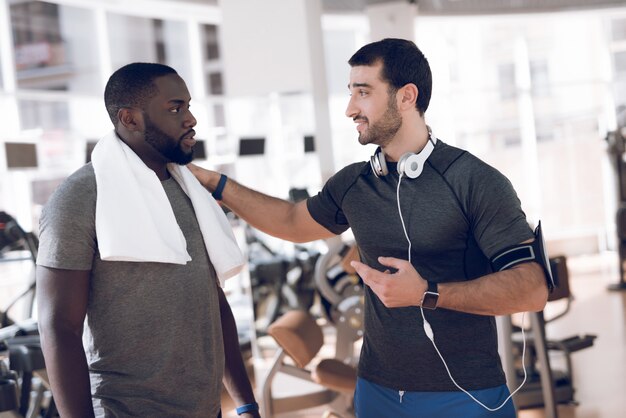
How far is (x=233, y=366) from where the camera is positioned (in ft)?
6.86

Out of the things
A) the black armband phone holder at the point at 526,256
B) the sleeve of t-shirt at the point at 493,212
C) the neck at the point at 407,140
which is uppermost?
the neck at the point at 407,140

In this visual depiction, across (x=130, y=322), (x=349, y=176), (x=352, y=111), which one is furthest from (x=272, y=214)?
(x=130, y=322)

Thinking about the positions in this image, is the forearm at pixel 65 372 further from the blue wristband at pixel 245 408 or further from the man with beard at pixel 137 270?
the blue wristband at pixel 245 408

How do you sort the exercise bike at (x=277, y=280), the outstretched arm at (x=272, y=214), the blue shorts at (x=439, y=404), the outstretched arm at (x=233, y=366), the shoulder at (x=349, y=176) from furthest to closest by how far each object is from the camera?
the exercise bike at (x=277, y=280), the outstretched arm at (x=272, y=214), the shoulder at (x=349, y=176), the outstretched arm at (x=233, y=366), the blue shorts at (x=439, y=404)

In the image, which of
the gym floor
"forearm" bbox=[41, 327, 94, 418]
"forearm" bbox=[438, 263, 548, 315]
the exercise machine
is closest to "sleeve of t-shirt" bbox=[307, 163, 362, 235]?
"forearm" bbox=[438, 263, 548, 315]

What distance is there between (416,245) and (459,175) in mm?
205

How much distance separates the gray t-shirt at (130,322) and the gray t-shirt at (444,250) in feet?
1.62

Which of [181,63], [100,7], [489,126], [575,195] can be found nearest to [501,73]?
[489,126]

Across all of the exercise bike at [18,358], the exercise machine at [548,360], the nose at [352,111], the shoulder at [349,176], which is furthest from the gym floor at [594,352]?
→ the nose at [352,111]

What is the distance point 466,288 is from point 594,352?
5.22 metres

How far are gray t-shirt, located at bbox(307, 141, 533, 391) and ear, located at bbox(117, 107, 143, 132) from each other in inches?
25.7

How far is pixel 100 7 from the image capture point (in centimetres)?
899

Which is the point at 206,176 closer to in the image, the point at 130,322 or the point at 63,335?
the point at 130,322

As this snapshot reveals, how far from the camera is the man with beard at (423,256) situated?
1914 mm
